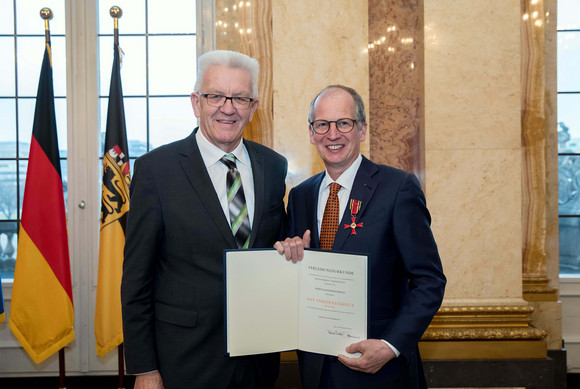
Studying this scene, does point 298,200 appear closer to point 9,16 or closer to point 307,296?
point 307,296

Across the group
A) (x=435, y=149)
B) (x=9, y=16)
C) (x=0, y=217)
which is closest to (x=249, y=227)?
(x=435, y=149)

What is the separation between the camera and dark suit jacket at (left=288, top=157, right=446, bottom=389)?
1.58 meters

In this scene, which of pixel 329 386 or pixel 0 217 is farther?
pixel 0 217

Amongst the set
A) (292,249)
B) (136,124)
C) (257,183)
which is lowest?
(292,249)

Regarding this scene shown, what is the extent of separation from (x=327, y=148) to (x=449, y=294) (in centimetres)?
191

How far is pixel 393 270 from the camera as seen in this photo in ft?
5.50

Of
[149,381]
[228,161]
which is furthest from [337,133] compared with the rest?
[149,381]

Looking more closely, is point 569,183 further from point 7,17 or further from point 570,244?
point 7,17

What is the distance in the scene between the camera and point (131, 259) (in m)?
1.57

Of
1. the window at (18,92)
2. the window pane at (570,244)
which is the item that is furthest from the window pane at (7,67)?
the window pane at (570,244)

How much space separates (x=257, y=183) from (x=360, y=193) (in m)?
0.39

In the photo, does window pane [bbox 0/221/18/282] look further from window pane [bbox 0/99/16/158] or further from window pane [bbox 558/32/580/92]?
window pane [bbox 558/32/580/92]

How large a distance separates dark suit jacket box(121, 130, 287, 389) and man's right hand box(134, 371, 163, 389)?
0.03 meters
